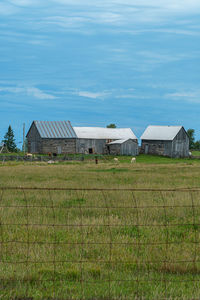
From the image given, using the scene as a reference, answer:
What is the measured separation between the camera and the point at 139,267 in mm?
7867

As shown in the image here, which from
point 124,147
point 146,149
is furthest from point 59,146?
point 146,149

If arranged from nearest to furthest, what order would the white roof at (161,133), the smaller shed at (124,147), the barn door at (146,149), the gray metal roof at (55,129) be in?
the gray metal roof at (55,129), the smaller shed at (124,147), the white roof at (161,133), the barn door at (146,149)

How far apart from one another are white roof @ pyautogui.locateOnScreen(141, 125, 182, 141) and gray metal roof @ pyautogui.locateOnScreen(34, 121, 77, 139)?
50.0 ft

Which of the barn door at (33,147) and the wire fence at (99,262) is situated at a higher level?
the barn door at (33,147)

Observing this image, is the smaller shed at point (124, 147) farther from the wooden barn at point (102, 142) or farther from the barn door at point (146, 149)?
the barn door at point (146, 149)

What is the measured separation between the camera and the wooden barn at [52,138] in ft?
254

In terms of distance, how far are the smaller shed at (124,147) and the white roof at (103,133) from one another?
2.93 m

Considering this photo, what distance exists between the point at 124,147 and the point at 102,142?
496 centimetres

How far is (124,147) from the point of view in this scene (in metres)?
79.7

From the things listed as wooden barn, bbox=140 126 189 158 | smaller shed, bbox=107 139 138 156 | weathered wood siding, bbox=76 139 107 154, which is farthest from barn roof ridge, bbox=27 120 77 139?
wooden barn, bbox=140 126 189 158

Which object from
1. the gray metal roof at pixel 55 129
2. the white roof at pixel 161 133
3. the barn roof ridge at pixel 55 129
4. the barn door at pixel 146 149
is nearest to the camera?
the gray metal roof at pixel 55 129

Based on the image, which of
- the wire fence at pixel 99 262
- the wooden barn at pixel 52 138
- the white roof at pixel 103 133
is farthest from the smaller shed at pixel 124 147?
the wire fence at pixel 99 262

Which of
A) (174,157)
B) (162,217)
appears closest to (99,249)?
(162,217)

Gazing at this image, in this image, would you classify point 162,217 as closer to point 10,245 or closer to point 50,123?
point 10,245
